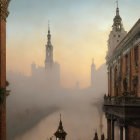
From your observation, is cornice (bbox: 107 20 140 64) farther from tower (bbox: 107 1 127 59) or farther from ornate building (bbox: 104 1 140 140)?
tower (bbox: 107 1 127 59)

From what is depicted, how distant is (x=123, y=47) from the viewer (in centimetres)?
3025

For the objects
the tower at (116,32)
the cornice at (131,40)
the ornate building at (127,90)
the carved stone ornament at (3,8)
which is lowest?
the ornate building at (127,90)

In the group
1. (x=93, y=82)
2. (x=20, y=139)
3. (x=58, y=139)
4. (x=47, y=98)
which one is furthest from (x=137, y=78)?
(x=93, y=82)

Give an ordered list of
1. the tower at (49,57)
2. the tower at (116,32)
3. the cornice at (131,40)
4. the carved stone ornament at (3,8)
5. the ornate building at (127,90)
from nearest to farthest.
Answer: the carved stone ornament at (3,8) < the ornate building at (127,90) < the cornice at (131,40) < the tower at (116,32) < the tower at (49,57)

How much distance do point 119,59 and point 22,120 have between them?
157 feet

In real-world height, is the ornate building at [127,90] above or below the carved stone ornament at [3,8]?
below

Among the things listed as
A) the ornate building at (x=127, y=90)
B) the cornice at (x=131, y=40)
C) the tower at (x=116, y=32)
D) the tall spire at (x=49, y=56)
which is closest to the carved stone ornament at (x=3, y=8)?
the ornate building at (x=127, y=90)

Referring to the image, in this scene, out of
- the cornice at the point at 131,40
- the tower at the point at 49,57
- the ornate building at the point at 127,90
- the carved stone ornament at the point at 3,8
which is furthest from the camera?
the tower at the point at 49,57

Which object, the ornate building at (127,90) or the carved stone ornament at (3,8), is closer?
the carved stone ornament at (3,8)

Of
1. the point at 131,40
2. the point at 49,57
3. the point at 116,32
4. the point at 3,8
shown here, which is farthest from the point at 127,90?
the point at 49,57

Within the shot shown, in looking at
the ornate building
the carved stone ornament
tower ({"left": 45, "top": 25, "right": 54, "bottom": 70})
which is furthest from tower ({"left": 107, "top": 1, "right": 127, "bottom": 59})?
the carved stone ornament

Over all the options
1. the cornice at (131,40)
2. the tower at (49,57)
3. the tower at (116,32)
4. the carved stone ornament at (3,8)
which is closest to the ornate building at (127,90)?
the cornice at (131,40)

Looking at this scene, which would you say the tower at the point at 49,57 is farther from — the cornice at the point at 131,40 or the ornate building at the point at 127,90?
the cornice at the point at 131,40

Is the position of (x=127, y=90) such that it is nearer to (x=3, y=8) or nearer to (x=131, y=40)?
(x=131, y=40)
